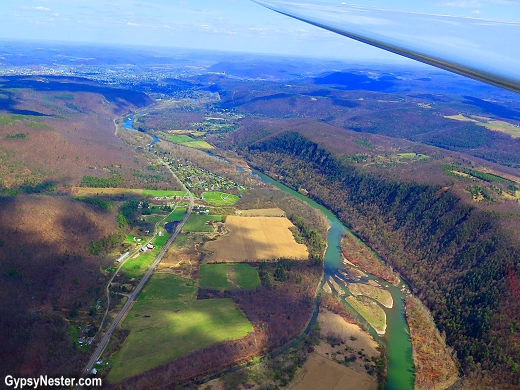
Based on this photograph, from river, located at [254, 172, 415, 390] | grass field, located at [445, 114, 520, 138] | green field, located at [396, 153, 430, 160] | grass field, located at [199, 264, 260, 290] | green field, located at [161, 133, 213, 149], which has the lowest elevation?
river, located at [254, 172, 415, 390]

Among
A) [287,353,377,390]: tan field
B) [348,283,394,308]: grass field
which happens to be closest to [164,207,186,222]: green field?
[348,283,394,308]: grass field

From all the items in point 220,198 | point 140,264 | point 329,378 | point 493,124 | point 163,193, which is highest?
point 493,124

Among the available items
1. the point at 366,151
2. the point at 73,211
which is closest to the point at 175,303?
the point at 73,211

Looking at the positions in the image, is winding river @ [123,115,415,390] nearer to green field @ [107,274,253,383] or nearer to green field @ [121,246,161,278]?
green field @ [107,274,253,383]

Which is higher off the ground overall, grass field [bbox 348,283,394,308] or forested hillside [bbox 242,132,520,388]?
forested hillside [bbox 242,132,520,388]

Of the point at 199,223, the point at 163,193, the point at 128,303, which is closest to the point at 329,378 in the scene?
the point at 128,303

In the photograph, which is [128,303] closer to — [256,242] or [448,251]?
[256,242]

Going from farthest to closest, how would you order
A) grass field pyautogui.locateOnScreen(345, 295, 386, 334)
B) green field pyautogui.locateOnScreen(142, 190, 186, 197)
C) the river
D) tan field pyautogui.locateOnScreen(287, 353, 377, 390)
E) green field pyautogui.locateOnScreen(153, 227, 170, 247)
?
green field pyautogui.locateOnScreen(142, 190, 186, 197) → green field pyautogui.locateOnScreen(153, 227, 170, 247) → grass field pyautogui.locateOnScreen(345, 295, 386, 334) → the river → tan field pyautogui.locateOnScreen(287, 353, 377, 390)

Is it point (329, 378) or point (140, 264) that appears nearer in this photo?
point (329, 378)
